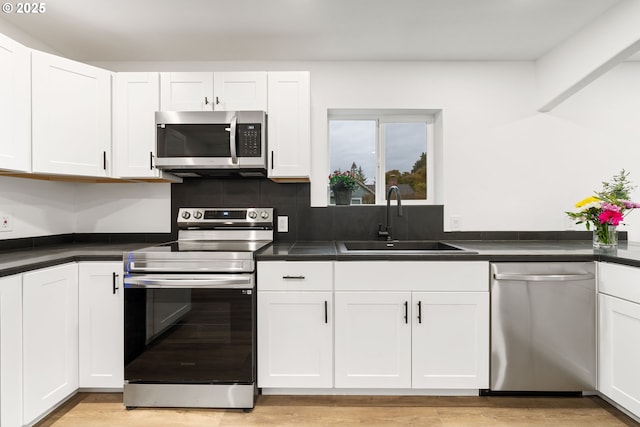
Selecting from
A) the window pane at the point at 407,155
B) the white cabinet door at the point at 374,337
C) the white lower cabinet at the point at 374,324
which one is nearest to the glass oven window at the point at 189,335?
the white lower cabinet at the point at 374,324

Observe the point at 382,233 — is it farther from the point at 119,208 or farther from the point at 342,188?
the point at 119,208

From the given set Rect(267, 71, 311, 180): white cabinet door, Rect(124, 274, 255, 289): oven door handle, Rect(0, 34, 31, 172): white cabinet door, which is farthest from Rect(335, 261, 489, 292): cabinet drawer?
Rect(0, 34, 31, 172): white cabinet door

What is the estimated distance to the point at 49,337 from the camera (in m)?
1.89

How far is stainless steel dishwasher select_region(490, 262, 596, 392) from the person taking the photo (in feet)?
6.71

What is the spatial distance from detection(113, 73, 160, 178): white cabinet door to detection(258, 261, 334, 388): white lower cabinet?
1163mm

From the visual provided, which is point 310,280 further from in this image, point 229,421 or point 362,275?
point 229,421

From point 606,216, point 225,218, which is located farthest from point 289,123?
point 606,216

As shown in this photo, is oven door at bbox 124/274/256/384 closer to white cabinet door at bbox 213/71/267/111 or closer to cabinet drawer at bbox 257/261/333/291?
cabinet drawer at bbox 257/261/333/291

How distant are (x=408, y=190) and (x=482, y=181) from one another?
1.86ft

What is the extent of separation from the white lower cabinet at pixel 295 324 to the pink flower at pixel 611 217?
66.7 inches

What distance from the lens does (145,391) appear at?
6.68 ft

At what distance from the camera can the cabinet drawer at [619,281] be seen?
1811 mm

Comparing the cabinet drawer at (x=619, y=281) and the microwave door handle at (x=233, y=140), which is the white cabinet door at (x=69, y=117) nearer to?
the microwave door handle at (x=233, y=140)

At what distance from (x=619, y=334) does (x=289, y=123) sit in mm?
2288
